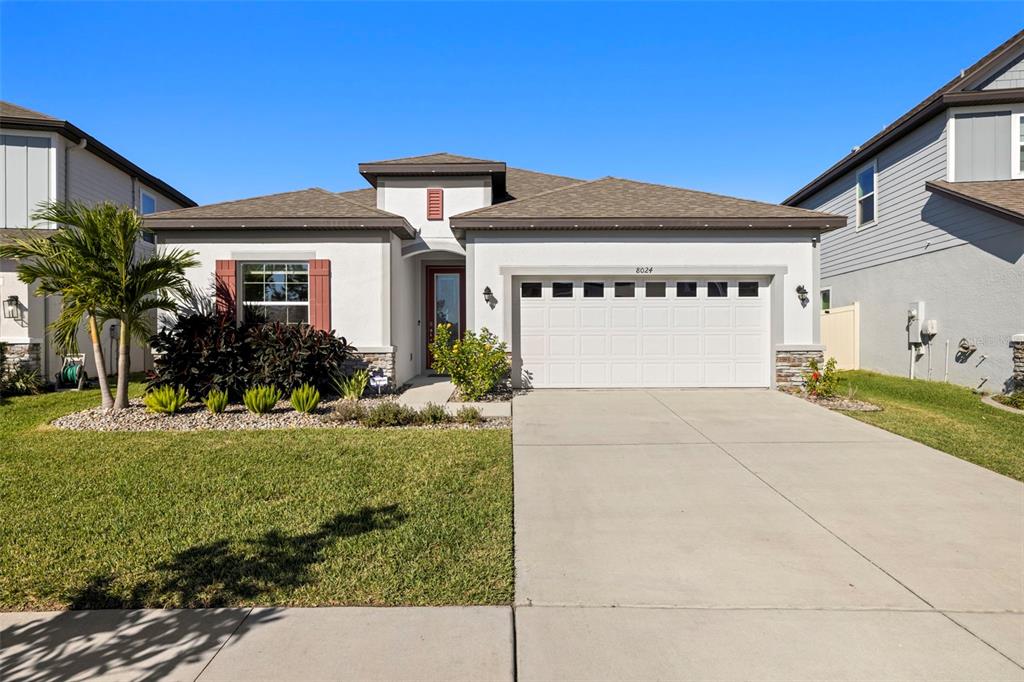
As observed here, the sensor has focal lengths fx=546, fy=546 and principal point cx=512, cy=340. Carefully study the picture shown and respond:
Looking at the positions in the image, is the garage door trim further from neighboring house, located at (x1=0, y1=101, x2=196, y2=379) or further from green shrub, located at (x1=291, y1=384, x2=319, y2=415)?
neighboring house, located at (x1=0, y1=101, x2=196, y2=379)

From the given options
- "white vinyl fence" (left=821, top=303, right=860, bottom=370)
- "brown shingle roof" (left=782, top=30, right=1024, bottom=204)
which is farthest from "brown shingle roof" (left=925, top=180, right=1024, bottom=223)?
"white vinyl fence" (left=821, top=303, right=860, bottom=370)

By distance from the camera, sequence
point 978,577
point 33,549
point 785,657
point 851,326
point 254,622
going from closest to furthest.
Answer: point 785,657, point 254,622, point 978,577, point 33,549, point 851,326

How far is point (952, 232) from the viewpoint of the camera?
12.2 metres

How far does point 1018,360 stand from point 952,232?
10.9 ft

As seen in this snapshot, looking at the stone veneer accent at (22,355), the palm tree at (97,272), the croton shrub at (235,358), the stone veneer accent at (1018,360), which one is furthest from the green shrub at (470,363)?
the stone veneer accent at (1018,360)

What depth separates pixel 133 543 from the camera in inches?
157

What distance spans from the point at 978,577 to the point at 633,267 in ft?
26.8

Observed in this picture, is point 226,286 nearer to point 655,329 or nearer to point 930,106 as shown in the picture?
point 655,329

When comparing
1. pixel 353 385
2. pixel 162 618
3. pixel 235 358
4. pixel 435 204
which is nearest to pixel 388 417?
pixel 353 385

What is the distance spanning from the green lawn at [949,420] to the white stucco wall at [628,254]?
265 centimetres

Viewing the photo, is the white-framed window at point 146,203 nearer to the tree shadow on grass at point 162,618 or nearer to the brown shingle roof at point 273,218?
the brown shingle roof at point 273,218

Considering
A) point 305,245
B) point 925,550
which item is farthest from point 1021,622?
point 305,245

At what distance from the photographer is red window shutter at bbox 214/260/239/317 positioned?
10.5 meters

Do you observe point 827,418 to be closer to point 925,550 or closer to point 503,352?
point 925,550
